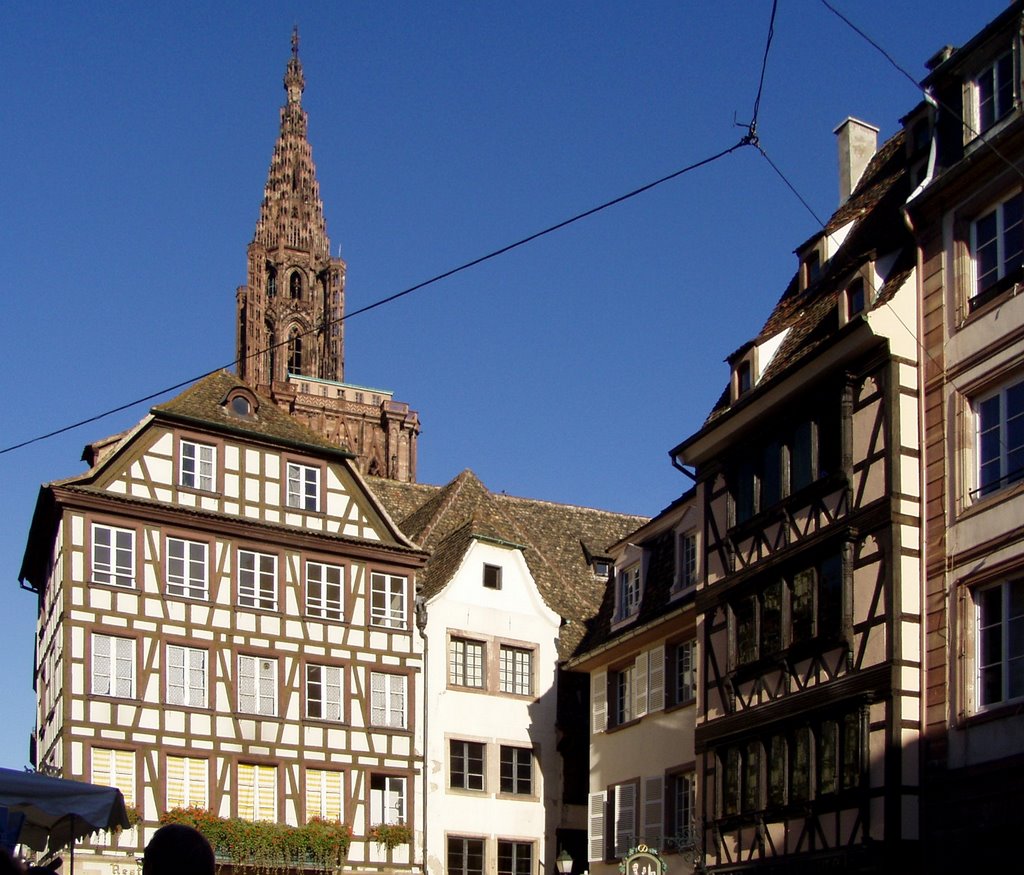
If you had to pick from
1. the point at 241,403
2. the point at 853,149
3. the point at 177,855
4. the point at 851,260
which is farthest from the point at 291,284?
the point at 177,855

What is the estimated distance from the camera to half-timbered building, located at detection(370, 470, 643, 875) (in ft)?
127

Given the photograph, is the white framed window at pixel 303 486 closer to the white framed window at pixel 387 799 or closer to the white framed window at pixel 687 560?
the white framed window at pixel 387 799

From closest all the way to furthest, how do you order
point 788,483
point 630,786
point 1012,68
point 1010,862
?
point 1010,862, point 1012,68, point 788,483, point 630,786

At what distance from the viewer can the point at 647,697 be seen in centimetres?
3328

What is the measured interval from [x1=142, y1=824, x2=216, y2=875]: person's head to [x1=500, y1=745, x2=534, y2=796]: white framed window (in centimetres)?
3342

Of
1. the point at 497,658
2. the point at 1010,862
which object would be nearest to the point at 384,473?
the point at 497,658

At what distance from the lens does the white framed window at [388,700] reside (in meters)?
38.8

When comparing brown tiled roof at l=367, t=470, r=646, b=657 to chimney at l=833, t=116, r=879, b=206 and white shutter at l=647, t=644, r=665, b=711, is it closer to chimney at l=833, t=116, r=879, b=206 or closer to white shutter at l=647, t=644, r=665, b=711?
white shutter at l=647, t=644, r=665, b=711

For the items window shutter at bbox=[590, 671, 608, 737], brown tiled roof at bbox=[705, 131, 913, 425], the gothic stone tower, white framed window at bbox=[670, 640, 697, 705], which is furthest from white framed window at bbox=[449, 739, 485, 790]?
the gothic stone tower

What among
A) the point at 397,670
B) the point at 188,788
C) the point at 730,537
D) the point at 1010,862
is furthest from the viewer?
the point at 397,670

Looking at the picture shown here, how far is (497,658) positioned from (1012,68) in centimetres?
2141

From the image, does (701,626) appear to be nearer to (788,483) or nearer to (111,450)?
(788,483)

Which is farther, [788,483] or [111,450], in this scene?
[111,450]

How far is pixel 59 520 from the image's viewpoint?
119ft
